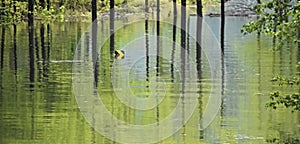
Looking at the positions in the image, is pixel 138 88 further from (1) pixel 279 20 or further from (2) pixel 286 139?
(1) pixel 279 20

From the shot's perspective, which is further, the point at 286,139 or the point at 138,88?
the point at 138,88

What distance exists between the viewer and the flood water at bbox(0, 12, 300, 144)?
16047 millimetres

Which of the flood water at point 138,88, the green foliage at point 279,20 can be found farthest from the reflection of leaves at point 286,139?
the green foliage at point 279,20

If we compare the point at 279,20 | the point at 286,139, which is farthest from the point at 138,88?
the point at 279,20

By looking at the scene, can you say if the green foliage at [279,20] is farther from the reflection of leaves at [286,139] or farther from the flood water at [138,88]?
the flood water at [138,88]

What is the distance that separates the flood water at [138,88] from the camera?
16047 mm

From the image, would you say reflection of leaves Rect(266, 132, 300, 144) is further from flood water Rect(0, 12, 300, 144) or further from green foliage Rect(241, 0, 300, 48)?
green foliage Rect(241, 0, 300, 48)

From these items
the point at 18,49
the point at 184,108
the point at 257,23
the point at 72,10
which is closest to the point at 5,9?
the point at 184,108

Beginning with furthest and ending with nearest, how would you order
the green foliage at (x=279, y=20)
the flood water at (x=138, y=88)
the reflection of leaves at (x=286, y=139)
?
the flood water at (x=138, y=88) → the reflection of leaves at (x=286, y=139) → the green foliage at (x=279, y=20)

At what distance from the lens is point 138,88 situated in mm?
23422

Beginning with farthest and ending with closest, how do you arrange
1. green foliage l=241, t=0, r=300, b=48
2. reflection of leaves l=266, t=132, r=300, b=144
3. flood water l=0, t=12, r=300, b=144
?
1. flood water l=0, t=12, r=300, b=144
2. reflection of leaves l=266, t=132, r=300, b=144
3. green foliage l=241, t=0, r=300, b=48

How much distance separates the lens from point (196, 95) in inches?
851

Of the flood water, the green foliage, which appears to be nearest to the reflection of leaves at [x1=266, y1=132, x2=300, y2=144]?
the flood water

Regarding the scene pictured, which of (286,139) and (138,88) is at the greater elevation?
(138,88)
